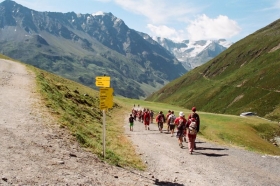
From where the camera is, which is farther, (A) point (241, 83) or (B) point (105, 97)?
(A) point (241, 83)

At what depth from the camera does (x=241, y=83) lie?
12850cm

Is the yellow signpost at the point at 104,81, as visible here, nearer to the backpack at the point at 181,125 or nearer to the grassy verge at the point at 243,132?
the backpack at the point at 181,125

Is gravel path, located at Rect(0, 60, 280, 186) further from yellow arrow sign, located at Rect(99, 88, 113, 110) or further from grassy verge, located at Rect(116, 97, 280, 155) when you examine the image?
grassy verge, located at Rect(116, 97, 280, 155)

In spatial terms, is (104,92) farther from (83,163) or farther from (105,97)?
(83,163)

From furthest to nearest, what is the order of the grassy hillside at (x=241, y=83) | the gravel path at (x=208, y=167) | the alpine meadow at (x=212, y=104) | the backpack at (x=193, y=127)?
the grassy hillside at (x=241, y=83) → the alpine meadow at (x=212, y=104) → the backpack at (x=193, y=127) → the gravel path at (x=208, y=167)

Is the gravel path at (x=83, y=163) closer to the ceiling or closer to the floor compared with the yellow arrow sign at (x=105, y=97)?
closer to the floor

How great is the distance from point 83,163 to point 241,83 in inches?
4903

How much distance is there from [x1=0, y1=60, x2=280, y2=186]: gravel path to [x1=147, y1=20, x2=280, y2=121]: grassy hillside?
7540 centimetres

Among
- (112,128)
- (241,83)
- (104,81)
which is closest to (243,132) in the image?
(112,128)

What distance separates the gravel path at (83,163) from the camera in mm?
12097

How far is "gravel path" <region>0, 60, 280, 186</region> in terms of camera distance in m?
12.1

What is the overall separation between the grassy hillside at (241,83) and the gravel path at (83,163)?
7540 cm

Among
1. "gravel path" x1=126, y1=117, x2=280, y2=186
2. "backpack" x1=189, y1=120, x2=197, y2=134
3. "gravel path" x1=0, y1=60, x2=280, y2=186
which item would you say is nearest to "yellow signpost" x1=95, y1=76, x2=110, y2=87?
"gravel path" x1=0, y1=60, x2=280, y2=186

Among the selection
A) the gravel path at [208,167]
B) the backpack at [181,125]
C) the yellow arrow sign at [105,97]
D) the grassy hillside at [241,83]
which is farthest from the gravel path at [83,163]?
the grassy hillside at [241,83]
